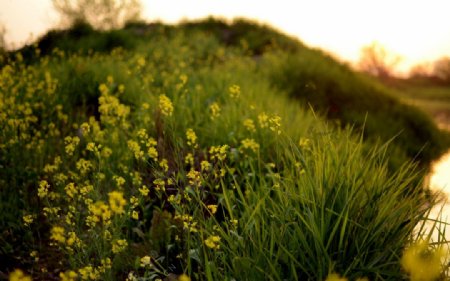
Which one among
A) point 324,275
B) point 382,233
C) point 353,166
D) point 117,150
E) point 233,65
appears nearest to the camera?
point 324,275

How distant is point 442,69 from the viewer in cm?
3925

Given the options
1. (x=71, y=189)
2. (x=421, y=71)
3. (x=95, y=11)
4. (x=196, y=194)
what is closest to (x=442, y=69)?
(x=421, y=71)

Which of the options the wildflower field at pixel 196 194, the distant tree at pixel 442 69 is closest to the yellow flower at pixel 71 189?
the wildflower field at pixel 196 194

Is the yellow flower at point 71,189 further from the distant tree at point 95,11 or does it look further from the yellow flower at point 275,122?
the distant tree at point 95,11

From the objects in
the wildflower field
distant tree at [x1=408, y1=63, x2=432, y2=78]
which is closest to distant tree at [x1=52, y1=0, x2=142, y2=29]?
the wildflower field

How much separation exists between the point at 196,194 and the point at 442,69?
40248 mm

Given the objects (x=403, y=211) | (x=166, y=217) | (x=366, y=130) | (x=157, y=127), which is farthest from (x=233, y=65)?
(x=403, y=211)

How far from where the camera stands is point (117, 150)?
4.67 m

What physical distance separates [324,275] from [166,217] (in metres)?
1.47

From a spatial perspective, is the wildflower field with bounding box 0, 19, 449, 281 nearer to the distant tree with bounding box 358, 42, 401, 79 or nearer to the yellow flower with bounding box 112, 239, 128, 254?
the yellow flower with bounding box 112, 239, 128, 254

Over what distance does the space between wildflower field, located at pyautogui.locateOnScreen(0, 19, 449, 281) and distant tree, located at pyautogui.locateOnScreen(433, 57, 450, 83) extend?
3411 cm

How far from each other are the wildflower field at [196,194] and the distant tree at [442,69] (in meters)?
34.1

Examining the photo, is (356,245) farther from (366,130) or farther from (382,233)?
(366,130)

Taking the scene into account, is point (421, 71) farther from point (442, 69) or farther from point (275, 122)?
point (275, 122)
